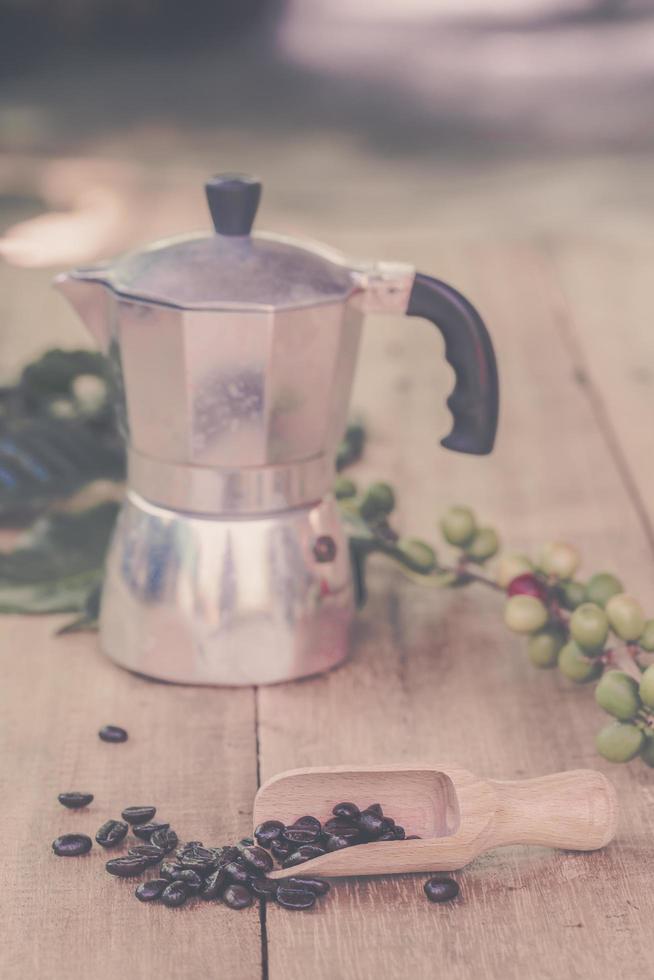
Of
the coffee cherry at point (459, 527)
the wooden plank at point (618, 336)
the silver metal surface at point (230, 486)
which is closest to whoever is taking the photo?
the silver metal surface at point (230, 486)

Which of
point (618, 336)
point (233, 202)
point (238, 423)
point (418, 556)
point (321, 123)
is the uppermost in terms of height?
point (233, 202)

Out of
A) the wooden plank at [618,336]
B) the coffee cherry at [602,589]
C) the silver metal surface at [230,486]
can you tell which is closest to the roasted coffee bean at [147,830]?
the silver metal surface at [230,486]

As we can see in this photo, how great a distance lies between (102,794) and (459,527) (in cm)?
33

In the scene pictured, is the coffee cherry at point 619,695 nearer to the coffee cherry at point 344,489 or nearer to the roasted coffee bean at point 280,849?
the roasted coffee bean at point 280,849

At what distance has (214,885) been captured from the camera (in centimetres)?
70

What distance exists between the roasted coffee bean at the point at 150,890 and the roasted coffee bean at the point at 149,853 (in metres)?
0.02

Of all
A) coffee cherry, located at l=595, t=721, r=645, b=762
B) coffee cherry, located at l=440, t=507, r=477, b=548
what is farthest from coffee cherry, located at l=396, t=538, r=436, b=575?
coffee cherry, located at l=595, t=721, r=645, b=762

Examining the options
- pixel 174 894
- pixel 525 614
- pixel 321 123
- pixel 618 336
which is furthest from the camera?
pixel 321 123

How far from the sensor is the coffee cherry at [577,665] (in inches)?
34.4

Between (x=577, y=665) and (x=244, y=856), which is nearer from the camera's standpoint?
(x=244, y=856)

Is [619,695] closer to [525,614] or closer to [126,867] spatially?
[525,614]

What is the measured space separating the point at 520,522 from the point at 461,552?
14 centimetres

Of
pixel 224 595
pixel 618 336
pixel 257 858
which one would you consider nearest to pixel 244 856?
pixel 257 858

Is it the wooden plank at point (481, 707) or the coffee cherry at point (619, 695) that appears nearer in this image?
the wooden plank at point (481, 707)
